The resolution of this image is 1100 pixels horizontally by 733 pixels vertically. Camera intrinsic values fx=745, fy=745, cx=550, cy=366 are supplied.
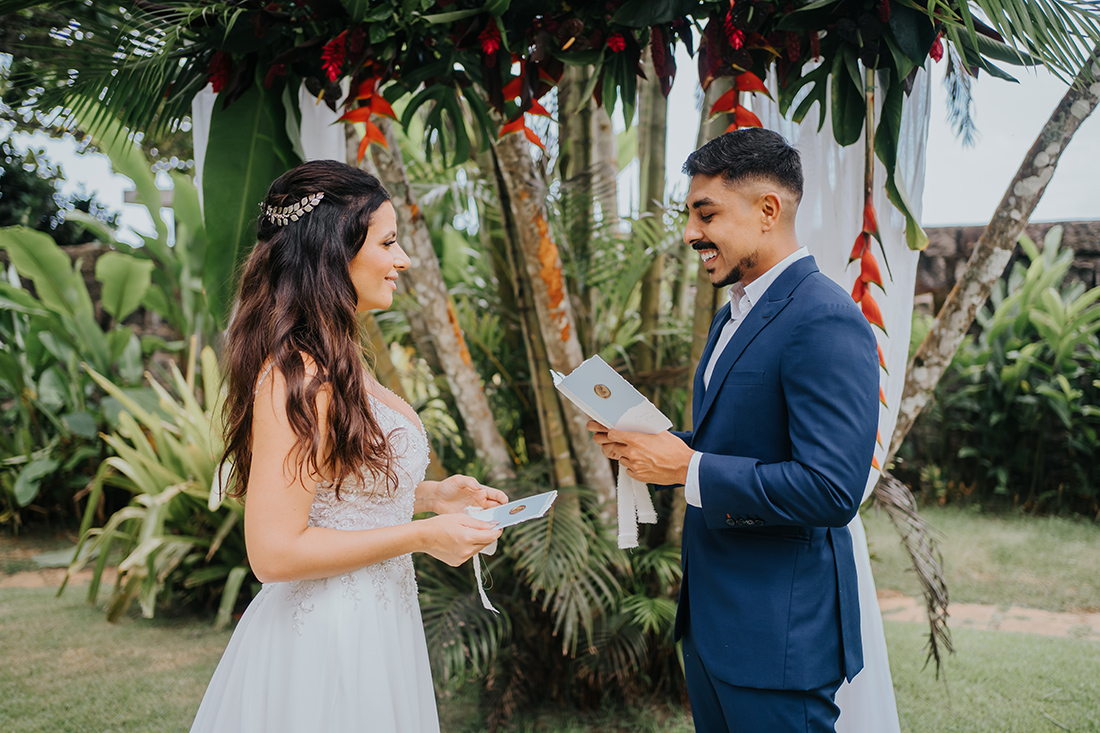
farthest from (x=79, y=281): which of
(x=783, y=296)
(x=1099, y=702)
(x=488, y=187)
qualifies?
(x=1099, y=702)

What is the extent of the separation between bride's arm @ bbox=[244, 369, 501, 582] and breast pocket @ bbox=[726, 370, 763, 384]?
0.56 m

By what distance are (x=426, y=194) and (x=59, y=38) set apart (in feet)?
5.68

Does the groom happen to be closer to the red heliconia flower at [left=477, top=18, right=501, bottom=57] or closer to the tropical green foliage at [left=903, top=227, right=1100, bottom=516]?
the red heliconia flower at [left=477, top=18, right=501, bottom=57]

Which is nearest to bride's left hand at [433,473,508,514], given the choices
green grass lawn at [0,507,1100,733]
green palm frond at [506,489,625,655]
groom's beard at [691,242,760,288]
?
groom's beard at [691,242,760,288]

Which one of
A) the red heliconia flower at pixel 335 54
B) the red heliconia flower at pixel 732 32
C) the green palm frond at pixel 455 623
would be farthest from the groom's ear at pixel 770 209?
the green palm frond at pixel 455 623

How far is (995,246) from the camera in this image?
2.55 metres

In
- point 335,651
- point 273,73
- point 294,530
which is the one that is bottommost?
point 335,651

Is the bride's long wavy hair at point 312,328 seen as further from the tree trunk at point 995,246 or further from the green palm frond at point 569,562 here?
the tree trunk at point 995,246

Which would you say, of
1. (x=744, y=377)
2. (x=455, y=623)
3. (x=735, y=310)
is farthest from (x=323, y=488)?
(x=455, y=623)

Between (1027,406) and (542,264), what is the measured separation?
4947mm

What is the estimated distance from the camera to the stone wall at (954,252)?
6641 mm

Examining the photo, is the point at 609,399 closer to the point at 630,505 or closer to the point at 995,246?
the point at 630,505

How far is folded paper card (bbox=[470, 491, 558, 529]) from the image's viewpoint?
1357mm

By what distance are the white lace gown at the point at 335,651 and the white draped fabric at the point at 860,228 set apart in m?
1.31
